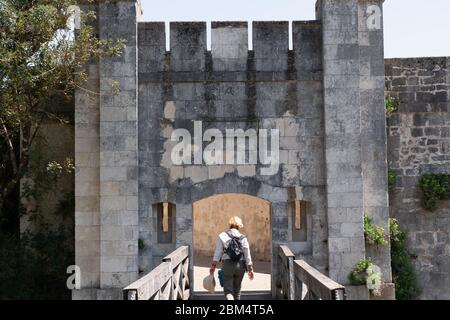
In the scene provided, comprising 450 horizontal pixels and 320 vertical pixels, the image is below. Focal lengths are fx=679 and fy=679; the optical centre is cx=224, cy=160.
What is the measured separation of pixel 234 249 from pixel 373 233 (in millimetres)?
3950

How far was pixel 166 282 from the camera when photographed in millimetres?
8578

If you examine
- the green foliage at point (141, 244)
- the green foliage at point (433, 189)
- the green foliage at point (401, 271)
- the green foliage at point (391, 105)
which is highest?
the green foliage at point (391, 105)

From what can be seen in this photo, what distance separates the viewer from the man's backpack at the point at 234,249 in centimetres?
867

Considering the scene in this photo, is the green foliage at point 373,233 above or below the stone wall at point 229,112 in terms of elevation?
below

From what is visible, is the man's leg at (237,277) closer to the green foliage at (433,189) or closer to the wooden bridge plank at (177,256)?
the wooden bridge plank at (177,256)

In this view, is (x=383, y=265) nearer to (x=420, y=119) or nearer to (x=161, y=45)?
(x=420, y=119)

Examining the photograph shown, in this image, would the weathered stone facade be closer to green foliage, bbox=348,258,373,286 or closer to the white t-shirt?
green foliage, bbox=348,258,373,286

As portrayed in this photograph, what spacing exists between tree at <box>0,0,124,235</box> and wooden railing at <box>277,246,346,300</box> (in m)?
4.56

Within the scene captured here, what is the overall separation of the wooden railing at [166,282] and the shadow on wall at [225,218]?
26.0 ft

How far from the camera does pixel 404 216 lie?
44.1 feet

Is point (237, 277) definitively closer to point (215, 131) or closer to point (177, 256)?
point (177, 256)

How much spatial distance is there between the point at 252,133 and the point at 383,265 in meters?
3.29

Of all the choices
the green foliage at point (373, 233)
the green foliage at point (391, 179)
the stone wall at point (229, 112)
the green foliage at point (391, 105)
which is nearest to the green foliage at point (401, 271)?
the green foliage at point (391, 179)
